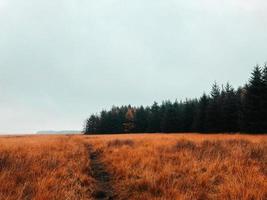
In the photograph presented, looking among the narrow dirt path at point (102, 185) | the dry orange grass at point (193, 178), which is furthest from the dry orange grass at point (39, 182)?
the dry orange grass at point (193, 178)

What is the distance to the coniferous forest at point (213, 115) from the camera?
135 feet

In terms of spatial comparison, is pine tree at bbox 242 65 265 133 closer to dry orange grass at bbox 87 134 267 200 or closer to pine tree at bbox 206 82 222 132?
pine tree at bbox 206 82 222 132

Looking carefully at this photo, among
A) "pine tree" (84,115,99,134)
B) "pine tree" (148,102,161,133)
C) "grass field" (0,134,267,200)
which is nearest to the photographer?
"grass field" (0,134,267,200)

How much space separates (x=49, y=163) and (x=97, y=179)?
76.6 inches

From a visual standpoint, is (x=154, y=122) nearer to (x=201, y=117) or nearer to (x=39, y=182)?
(x=201, y=117)

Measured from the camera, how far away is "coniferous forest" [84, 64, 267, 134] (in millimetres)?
41125

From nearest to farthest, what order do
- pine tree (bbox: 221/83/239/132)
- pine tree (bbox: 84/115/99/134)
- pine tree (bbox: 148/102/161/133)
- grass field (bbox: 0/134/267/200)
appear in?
grass field (bbox: 0/134/267/200) < pine tree (bbox: 221/83/239/132) < pine tree (bbox: 148/102/161/133) < pine tree (bbox: 84/115/99/134)

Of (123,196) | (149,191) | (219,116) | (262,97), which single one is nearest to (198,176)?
(149,191)

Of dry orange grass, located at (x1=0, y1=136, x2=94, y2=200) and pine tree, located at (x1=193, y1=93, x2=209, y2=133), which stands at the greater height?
pine tree, located at (x1=193, y1=93, x2=209, y2=133)

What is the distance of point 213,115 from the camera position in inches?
2196

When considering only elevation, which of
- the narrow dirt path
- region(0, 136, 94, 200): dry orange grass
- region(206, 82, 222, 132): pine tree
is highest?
region(206, 82, 222, 132): pine tree

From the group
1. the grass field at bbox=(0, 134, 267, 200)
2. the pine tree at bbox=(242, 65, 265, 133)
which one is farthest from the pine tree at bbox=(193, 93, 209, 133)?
the grass field at bbox=(0, 134, 267, 200)

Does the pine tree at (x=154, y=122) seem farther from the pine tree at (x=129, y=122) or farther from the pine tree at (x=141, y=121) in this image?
the pine tree at (x=129, y=122)

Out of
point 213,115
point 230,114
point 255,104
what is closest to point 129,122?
point 213,115
